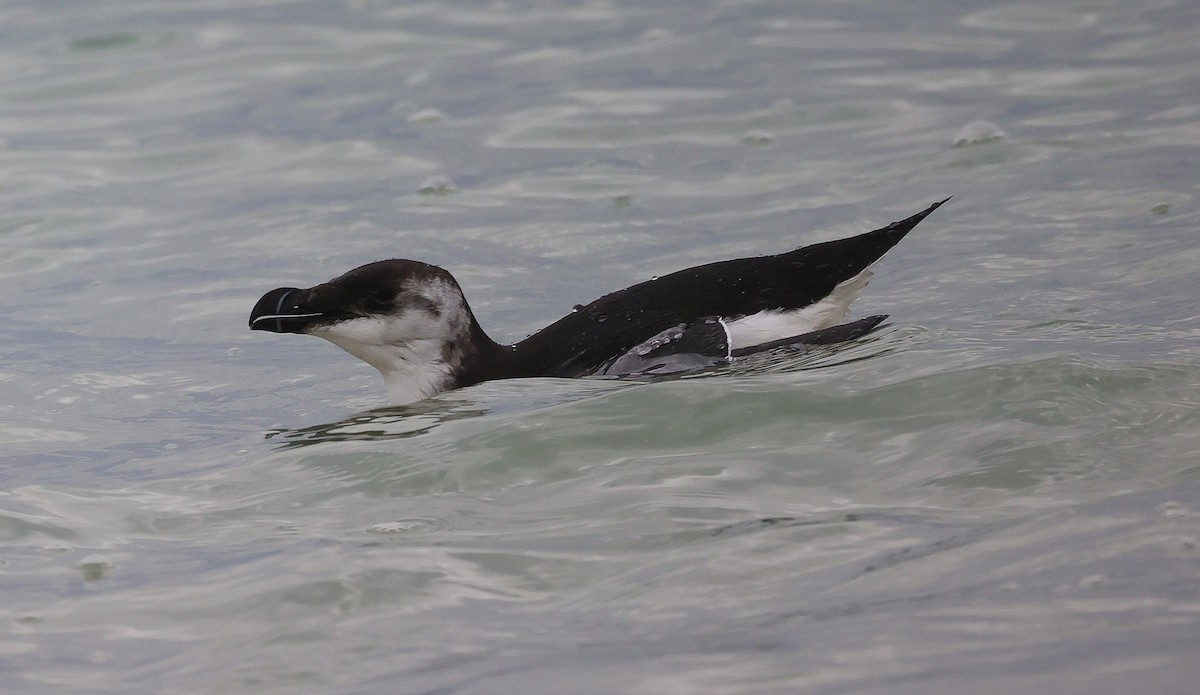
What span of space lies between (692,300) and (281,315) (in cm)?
149

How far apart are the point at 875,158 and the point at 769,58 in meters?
2.31

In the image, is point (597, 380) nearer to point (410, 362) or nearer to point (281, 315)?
point (410, 362)

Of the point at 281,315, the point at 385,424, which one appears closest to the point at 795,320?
the point at 385,424

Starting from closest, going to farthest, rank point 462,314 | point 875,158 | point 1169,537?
point 1169,537, point 462,314, point 875,158

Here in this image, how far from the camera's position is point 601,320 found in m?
6.23

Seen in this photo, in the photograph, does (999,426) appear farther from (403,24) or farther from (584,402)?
(403,24)

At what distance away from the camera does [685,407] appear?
5445mm

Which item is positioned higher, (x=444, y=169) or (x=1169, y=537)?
(x=444, y=169)

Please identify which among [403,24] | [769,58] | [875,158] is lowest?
[875,158]

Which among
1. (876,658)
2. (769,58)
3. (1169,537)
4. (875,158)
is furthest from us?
(769,58)

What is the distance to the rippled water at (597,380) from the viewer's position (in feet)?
12.4

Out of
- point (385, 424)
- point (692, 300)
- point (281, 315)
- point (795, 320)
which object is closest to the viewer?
point (385, 424)

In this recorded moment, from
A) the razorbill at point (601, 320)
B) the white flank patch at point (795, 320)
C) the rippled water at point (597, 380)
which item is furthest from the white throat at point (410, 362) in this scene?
the white flank patch at point (795, 320)

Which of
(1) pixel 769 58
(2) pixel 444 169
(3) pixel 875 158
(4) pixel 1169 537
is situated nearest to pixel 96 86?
(2) pixel 444 169
